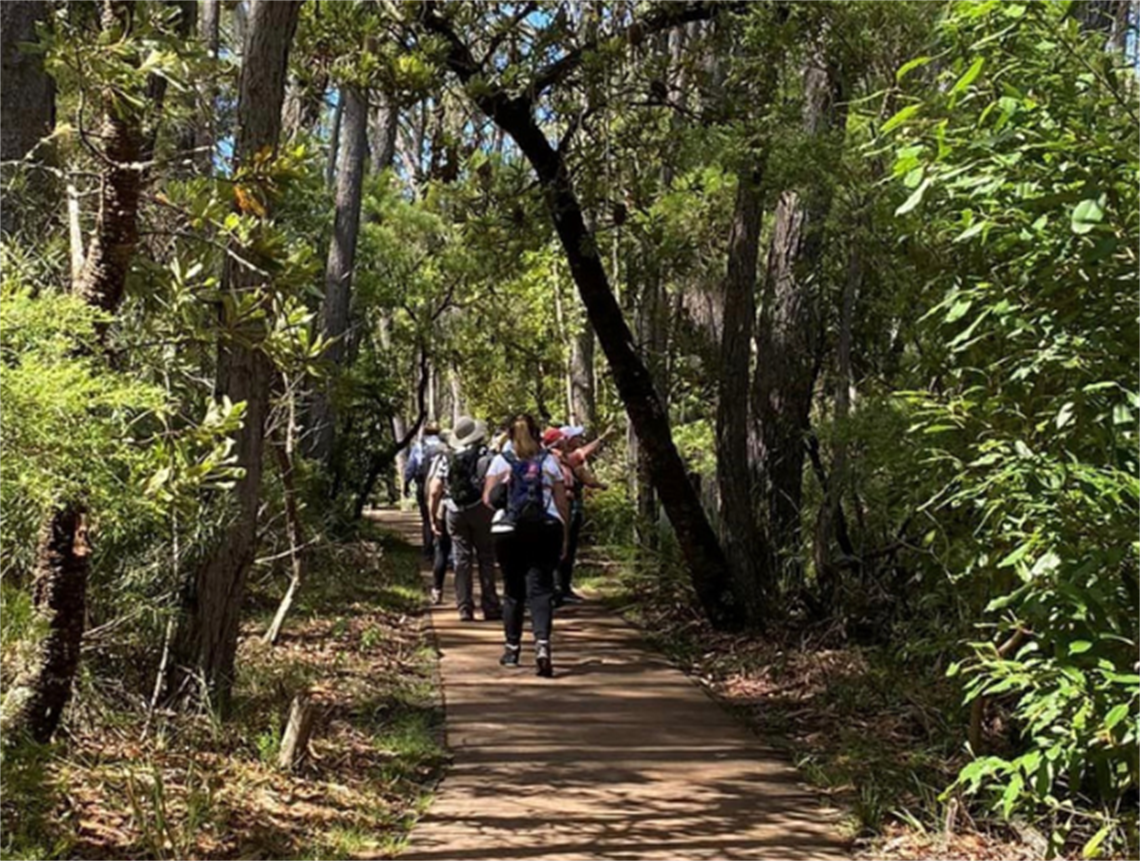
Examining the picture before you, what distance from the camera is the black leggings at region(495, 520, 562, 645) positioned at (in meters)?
8.55

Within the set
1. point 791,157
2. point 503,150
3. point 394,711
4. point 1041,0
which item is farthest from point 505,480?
point 1041,0

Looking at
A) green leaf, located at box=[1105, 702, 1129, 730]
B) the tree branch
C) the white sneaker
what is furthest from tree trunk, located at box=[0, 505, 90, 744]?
the tree branch

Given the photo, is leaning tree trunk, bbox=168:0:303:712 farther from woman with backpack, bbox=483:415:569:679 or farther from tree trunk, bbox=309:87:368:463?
tree trunk, bbox=309:87:368:463

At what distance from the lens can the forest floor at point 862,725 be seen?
5.29m

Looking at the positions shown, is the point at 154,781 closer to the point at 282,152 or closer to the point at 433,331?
the point at 282,152

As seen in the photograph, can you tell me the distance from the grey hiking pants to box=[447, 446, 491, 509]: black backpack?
10 centimetres

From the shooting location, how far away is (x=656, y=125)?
10297mm

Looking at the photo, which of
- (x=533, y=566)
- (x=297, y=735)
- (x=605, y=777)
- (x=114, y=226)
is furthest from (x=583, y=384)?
(x=114, y=226)

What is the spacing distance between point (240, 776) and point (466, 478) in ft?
17.8

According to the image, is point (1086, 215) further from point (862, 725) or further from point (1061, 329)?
point (862, 725)

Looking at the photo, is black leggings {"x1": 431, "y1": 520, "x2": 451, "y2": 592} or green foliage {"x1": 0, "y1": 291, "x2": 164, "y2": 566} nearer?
green foliage {"x1": 0, "y1": 291, "x2": 164, "y2": 566}

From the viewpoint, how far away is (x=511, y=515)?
8758mm

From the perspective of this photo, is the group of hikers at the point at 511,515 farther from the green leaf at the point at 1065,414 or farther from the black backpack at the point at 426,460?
the green leaf at the point at 1065,414

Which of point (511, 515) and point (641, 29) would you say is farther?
point (641, 29)
